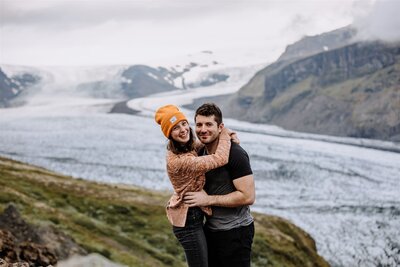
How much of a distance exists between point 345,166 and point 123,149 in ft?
258

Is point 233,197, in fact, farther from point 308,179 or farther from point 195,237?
point 308,179

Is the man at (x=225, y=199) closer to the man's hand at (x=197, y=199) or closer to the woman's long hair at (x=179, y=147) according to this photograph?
the man's hand at (x=197, y=199)

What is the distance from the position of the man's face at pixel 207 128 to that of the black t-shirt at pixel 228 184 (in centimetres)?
41

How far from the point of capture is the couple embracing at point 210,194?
844 cm

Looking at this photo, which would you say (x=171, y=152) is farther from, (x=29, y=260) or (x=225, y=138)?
(x=29, y=260)

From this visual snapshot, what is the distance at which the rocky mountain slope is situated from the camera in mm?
30125

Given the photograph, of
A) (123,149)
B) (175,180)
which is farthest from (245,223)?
(123,149)

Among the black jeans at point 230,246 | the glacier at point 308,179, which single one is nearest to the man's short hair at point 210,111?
the black jeans at point 230,246

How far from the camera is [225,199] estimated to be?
27.6 ft

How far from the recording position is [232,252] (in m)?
8.72

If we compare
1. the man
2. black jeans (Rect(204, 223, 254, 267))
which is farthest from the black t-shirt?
black jeans (Rect(204, 223, 254, 267))

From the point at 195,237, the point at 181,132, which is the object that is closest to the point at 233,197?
the point at 195,237

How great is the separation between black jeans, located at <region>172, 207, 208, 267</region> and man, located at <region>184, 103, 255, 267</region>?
0.22 m

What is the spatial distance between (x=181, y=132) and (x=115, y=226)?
36908 mm
